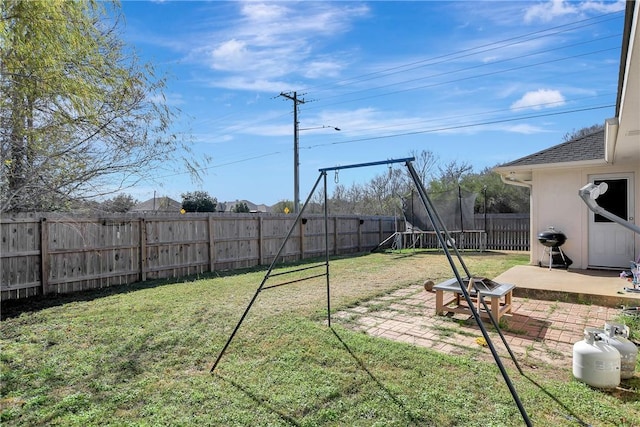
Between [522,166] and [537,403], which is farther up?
[522,166]

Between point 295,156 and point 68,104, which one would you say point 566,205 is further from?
point 295,156

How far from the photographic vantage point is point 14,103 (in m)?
2.84

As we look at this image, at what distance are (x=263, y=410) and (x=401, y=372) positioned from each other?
1.11 m

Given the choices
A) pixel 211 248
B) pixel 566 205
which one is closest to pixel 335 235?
pixel 211 248

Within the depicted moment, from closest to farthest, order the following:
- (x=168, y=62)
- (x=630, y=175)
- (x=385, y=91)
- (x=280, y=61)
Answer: (x=168, y=62) → (x=630, y=175) → (x=280, y=61) → (x=385, y=91)

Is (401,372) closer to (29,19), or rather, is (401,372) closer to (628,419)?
(628,419)

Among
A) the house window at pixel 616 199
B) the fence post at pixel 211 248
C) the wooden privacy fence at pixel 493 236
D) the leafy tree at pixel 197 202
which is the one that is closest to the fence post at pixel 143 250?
the fence post at pixel 211 248

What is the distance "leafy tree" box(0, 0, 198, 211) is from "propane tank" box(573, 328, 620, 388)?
4.42 metres

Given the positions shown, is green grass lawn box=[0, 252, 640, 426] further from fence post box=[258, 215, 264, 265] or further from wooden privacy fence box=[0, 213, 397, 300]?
fence post box=[258, 215, 264, 265]

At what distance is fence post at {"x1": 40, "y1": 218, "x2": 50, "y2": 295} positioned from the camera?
554 cm

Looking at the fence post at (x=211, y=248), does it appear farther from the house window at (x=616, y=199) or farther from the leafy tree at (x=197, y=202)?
the leafy tree at (x=197, y=202)

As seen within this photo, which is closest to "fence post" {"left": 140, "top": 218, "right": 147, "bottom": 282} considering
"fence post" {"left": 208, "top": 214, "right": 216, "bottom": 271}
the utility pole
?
"fence post" {"left": 208, "top": 214, "right": 216, "bottom": 271}

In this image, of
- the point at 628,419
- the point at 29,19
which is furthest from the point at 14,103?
the point at 628,419

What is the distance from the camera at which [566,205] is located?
672 centimetres
